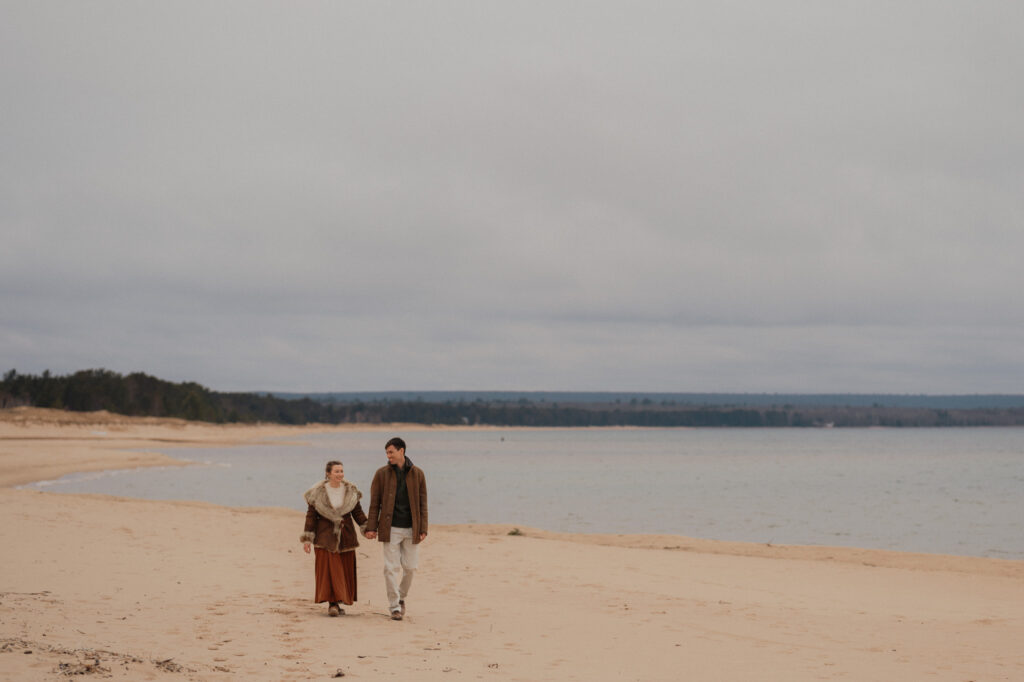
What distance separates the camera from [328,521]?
10.8m

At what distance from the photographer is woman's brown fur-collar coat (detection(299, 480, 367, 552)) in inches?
422

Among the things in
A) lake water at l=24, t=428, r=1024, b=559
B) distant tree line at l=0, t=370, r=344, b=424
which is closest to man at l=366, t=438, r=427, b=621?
lake water at l=24, t=428, r=1024, b=559

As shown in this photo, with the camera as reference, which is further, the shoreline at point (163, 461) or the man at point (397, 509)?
the shoreline at point (163, 461)

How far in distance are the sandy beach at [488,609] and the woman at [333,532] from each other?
1.26 feet

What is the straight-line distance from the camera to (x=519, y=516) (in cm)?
3325

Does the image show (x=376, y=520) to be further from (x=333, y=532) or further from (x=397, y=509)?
Result: (x=333, y=532)

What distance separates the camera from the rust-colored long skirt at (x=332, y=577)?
10.9 metres

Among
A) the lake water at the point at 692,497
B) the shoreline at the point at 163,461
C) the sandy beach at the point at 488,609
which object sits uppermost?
the sandy beach at the point at 488,609

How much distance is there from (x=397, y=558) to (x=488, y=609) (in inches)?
87.2

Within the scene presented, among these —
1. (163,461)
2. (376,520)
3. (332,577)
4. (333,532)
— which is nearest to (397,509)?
(376,520)

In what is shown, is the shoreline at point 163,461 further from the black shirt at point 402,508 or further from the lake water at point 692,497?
the black shirt at point 402,508

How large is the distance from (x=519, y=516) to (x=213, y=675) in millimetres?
26083

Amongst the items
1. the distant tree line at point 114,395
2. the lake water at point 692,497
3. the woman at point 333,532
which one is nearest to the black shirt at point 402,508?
the woman at point 333,532

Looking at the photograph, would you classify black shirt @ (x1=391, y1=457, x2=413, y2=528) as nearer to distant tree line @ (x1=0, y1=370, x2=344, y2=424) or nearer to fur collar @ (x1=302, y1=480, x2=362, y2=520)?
fur collar @ (x1=302, y1=480, x2=362, y2=520)
